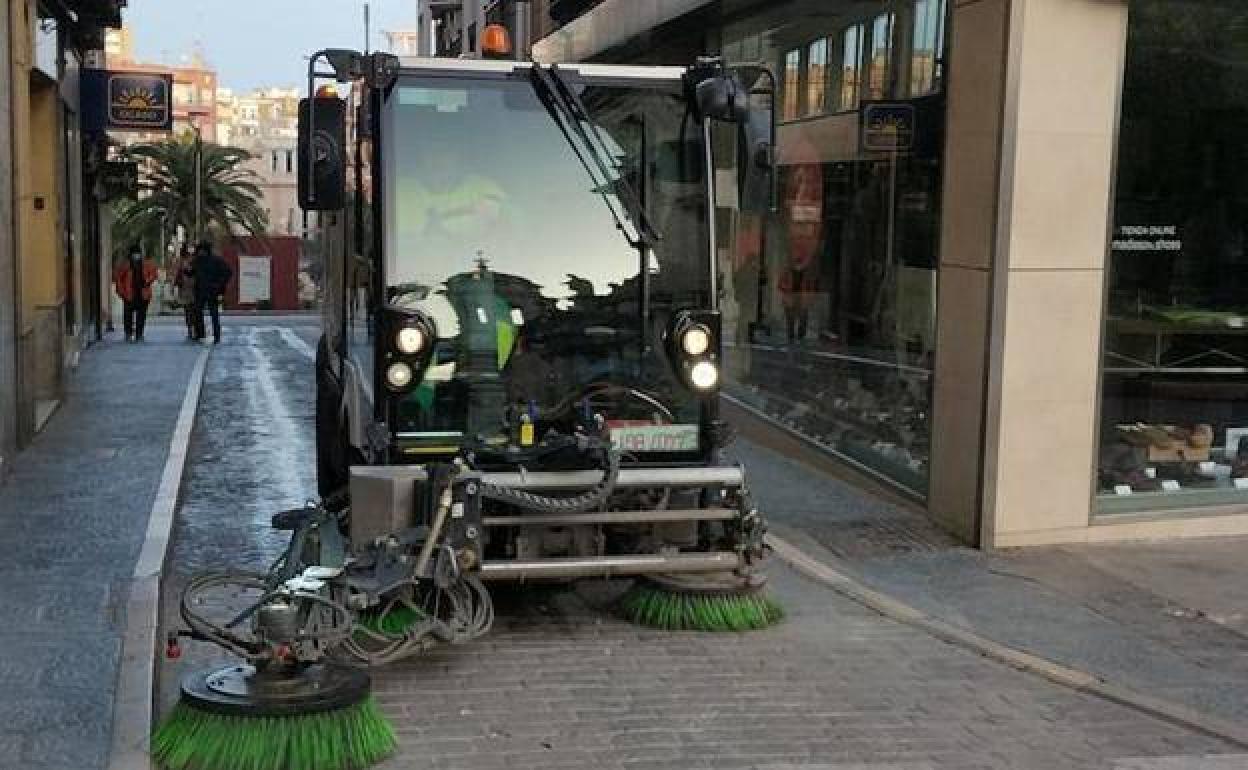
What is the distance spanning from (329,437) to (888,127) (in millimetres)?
4987

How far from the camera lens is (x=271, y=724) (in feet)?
15.8

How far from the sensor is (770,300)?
14.0 meters

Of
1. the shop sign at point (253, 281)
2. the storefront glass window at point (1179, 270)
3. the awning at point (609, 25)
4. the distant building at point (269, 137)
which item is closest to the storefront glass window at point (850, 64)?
the awning at point (609, 25)

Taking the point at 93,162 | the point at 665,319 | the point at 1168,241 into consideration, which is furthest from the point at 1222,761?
the point at 93,162

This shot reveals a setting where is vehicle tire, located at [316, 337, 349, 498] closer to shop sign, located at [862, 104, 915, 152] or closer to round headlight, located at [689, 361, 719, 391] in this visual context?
round headlight, located at [689, 361, 719, 391]

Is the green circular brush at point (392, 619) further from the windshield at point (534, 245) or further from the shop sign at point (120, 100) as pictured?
the shop sign at point (120, 100)

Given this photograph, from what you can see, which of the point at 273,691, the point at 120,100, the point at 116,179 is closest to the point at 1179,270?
the point at 273,691

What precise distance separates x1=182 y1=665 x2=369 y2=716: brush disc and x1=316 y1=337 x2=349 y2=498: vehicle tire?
8.82ft

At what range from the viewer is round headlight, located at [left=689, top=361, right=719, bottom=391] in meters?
6.84

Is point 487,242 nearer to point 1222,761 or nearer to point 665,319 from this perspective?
point 665,319

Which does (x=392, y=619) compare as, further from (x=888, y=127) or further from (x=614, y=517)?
(x=888, y=127)

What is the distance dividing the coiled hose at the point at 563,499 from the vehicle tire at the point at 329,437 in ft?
5.60

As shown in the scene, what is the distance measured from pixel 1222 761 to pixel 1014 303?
404 centimetres

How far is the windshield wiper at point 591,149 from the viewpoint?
666cm
